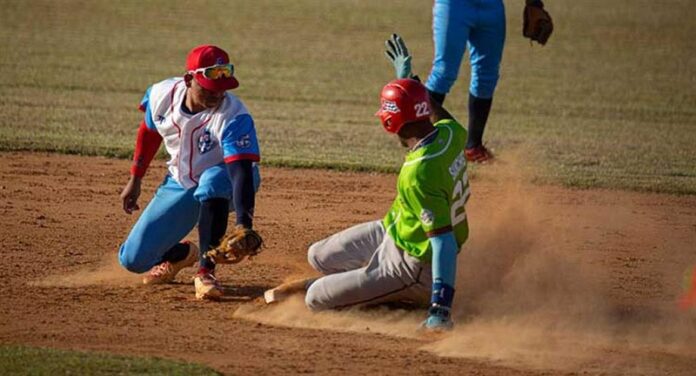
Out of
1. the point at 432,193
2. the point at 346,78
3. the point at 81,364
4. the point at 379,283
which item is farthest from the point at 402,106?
the point at 346,78

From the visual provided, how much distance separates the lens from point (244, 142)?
22.9ft

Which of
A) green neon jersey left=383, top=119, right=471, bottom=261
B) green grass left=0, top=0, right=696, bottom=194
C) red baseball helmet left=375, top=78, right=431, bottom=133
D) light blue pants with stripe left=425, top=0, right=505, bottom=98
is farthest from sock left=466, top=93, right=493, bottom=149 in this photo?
red baseball helmet left=375, top=78, right=431, bottom=133

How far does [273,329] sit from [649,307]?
2.30 metres

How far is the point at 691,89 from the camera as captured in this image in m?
17.5

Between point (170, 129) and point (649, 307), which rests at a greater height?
point (170, 129)

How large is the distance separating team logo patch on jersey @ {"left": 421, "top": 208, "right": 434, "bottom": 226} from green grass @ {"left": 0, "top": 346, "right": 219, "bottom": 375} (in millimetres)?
1384

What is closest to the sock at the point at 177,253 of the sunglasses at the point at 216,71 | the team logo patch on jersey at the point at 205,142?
the team logo patch on jersey at the point at 205,142

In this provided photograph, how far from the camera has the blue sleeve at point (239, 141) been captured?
6.96 meters

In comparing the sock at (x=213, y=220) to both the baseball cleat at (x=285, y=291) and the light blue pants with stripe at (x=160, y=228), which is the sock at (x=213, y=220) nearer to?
the light blue pants with stripe at (x=160, y=228)

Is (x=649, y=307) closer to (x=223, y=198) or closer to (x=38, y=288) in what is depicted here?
(x=223, y=198)

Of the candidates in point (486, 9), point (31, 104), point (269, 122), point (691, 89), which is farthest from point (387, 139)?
point (691, 89)

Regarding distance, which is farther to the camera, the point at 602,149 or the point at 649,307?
the point at 602,149

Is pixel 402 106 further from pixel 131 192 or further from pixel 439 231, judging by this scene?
pixel 131 192

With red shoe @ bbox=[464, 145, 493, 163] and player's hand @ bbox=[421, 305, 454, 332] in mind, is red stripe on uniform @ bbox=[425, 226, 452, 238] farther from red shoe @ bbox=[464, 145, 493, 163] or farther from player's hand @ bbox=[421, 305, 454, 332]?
red shoe @ bbox=[464, 145, 493, 163]
